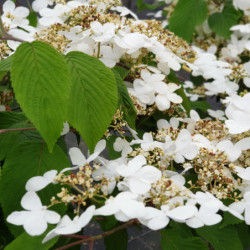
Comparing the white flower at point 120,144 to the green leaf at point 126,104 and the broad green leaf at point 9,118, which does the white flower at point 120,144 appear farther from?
the broad green leaf at point 9,118

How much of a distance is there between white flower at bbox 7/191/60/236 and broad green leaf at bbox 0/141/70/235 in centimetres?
7

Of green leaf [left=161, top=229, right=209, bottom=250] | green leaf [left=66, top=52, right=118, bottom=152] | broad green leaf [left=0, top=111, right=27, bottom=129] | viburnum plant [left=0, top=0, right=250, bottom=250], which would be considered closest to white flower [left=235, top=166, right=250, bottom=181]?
viburnum plant [left=0, top=0, right=250, bottom=250]

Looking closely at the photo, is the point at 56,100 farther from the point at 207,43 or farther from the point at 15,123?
the point at 207,43

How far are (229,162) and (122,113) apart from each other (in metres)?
0.21

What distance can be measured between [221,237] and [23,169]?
1.07 feet

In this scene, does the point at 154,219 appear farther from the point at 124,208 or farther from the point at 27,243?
the point at 27,243

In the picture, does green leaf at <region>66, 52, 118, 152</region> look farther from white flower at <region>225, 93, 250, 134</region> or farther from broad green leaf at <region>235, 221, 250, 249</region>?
broad green leaf at <region>235, 221, 250, 249</region>

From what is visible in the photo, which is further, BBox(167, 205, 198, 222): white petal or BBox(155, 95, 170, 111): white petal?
BBox(155, 95, 170, 111): white petal

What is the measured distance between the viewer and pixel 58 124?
50 centimetres

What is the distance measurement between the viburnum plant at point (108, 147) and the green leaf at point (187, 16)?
503 mm

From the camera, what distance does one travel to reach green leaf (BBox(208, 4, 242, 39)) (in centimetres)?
140

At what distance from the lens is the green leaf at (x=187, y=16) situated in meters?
1.30

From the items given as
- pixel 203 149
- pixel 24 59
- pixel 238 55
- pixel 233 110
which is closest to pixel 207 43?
pixel 238 55

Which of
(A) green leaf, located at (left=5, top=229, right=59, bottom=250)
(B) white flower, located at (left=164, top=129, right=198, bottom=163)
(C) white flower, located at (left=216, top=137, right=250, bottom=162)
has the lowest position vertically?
(A) green leaf, located at (left=5, top=229, right=59, bottom=250)
